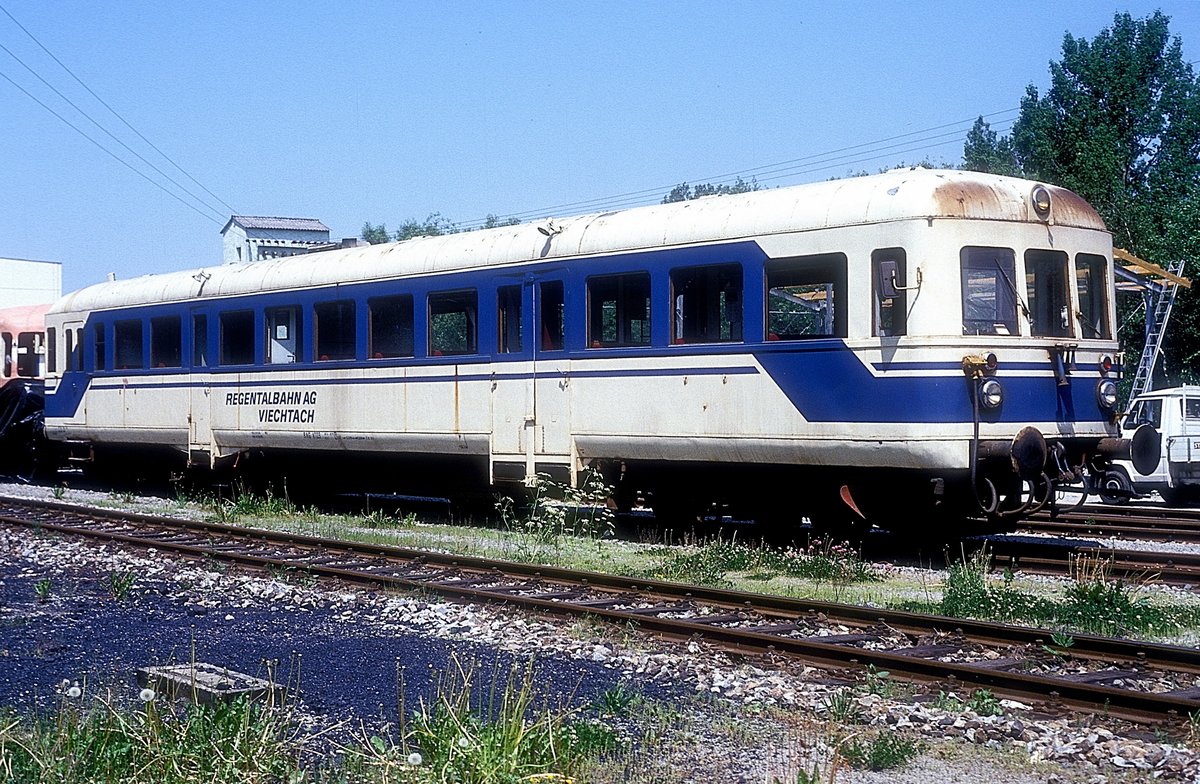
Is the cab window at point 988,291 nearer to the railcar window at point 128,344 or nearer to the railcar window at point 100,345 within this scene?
the railcar window at point 128,344

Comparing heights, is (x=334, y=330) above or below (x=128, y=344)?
below

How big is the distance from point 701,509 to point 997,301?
12.8 ft

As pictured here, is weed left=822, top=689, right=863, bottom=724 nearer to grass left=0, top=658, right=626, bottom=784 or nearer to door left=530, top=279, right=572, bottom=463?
grass left=0, top=658, right=626, bottom=784

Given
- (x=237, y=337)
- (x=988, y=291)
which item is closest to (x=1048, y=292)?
(x=988, y=291)

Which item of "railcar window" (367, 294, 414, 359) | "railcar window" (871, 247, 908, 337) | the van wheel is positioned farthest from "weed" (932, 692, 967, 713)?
the van wheel

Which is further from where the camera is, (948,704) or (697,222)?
(697,222)

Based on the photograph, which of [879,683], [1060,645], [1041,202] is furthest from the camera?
[1041,202]

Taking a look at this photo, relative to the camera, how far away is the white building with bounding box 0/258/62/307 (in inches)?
2334

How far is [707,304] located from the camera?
13.0m

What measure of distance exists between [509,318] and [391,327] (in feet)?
7.10

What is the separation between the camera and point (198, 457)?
1958cm

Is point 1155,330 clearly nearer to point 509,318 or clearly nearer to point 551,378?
point 509,318

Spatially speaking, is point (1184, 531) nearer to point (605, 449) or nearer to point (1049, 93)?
point (605, 449)

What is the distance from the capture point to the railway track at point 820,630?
7.10m
